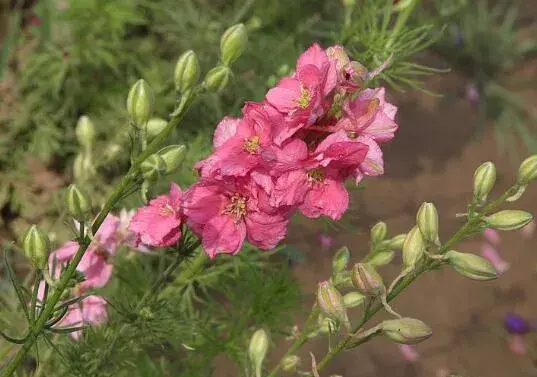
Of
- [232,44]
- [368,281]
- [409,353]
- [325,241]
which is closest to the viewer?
[368,281]

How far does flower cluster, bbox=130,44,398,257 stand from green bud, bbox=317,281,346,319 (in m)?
0.07

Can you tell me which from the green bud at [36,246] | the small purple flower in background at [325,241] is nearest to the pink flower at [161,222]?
the green bud at [36,246]

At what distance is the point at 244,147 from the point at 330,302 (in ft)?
0.56

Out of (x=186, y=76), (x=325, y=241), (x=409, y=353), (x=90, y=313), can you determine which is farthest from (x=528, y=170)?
(x=409, y=353)

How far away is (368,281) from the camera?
2.48 ft

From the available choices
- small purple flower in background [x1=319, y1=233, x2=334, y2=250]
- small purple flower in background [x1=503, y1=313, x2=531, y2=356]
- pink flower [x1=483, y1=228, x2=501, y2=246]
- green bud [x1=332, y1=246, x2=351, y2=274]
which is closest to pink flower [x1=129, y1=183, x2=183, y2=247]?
green bud [x1=332, y1=246, x2=351, y2=274]

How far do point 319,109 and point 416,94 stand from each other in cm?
184

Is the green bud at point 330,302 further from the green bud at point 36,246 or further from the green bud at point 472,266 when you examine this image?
the green bud at point 36,246

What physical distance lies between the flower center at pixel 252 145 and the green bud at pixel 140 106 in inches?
4.1

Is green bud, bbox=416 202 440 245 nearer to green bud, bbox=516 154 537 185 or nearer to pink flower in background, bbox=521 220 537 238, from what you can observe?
green bud, bbox=516 154 537 185

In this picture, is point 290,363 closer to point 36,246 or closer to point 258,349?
point 258,349

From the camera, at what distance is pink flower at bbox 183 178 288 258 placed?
810 millimetres

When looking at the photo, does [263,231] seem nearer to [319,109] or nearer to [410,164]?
[319,109]

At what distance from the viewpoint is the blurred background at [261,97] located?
1.80 m
